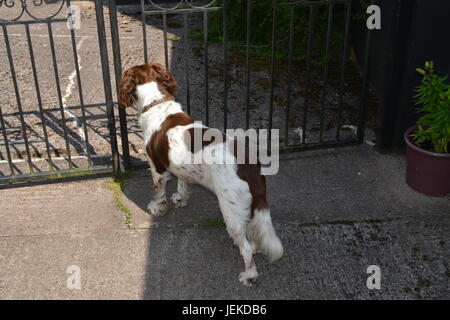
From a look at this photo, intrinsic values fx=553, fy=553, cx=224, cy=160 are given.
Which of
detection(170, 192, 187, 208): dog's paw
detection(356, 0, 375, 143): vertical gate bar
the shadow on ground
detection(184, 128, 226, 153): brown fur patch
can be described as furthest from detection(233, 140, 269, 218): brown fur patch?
detection(356, 0, 375, 143): vertical gate bar

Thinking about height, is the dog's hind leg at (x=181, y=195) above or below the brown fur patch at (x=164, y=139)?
below

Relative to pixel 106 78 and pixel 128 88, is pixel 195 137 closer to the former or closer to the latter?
pixel 128 88

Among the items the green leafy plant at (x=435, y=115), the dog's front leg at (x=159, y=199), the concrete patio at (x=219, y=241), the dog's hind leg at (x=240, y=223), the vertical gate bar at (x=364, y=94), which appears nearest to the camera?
the dog's hind leg at (x=240, y=223)

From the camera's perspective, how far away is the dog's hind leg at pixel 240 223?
12.5ft

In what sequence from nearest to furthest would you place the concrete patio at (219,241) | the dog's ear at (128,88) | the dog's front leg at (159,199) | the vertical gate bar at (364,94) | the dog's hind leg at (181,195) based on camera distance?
the concrete patio at (219,241)
the dog's ear at (128,88)
the dog's front leg at (159,199)
the dog's hind leg at (181,195)
the vertical gate bar at (364,94)

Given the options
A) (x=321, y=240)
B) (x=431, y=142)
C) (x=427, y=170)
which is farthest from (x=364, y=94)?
(x=321, y=240)

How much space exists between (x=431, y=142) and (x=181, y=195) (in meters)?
2.26

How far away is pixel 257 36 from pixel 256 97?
5.41 ft

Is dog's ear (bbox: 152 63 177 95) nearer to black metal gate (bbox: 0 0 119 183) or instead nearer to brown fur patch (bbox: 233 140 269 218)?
black metal gate (bbox: 0 0 119 183)

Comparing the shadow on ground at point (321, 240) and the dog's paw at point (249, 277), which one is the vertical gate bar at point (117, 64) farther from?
the dog's paw at point (249, 277)

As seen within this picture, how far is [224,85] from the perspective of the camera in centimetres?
519

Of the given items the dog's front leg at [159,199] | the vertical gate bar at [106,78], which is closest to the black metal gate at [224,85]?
the vertical gate bar at [106,78]
